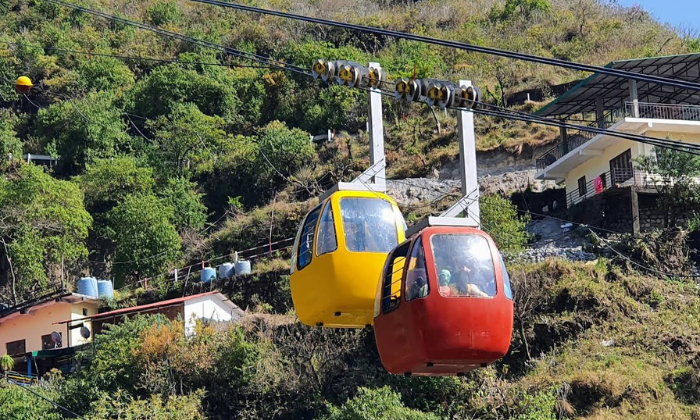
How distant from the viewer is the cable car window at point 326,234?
742 inches

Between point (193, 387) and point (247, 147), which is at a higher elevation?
point (247, 147)

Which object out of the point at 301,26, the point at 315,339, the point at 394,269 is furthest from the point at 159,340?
the point at 301,26

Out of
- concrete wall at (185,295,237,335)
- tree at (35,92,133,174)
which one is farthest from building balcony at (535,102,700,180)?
tree at (35,92,133,174)

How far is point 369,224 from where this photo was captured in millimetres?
19094

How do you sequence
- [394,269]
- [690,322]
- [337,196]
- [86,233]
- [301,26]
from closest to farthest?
[394,269] → [337,196] → [690,322] → [86,233] → [301,26]

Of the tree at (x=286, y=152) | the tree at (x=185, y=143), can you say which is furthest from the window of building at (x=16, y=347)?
the tree at (x=286, y=152)

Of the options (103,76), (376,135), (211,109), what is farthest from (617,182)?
(103,76)

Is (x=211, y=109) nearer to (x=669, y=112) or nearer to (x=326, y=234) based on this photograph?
(x=669, y=112)

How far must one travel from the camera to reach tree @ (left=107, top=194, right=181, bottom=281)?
4638 centimetres

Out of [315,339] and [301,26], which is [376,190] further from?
[301,26]

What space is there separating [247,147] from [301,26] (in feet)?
69.3

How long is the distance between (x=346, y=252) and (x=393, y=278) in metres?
1.65

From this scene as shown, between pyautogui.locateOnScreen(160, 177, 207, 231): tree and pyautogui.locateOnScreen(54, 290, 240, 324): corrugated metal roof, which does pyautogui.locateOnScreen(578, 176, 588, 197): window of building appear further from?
pyautogui.locateOnScreen(160, 177, 207, 231): tree

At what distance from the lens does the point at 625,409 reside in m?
29.7
